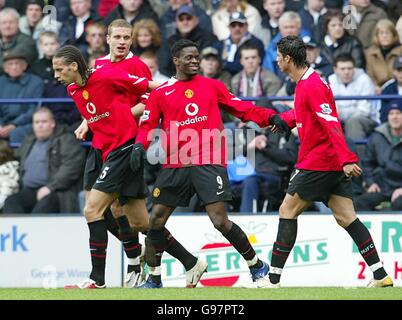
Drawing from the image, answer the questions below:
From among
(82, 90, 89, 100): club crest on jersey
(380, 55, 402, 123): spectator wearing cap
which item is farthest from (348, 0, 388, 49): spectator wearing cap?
(82, 90, 89, 100): club crest on jersey

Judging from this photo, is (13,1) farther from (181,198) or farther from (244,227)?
(181,198)

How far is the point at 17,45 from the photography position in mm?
16234

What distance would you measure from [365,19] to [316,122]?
534 centimetres

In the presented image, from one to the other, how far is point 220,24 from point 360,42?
1.89 m

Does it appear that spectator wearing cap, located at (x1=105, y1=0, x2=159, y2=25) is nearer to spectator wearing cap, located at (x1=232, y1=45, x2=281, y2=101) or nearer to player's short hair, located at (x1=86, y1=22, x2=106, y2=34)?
player's short hair, located at (x1=86, y1=22, x2=106, y2=34)

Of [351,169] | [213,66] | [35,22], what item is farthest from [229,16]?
[351,169]

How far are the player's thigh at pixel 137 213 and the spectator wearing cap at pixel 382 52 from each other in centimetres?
455

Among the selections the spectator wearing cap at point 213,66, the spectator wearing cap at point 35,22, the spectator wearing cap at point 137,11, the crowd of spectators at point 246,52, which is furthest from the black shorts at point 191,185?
the spectator wearing cap at point 35,22

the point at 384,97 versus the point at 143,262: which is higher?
the point at 384,97

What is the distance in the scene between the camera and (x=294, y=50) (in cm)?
1050

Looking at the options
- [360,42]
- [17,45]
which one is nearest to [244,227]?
[360,42]

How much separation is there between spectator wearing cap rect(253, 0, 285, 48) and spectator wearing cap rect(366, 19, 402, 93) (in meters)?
1.23

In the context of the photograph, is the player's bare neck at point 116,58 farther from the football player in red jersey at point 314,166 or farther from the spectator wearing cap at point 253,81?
the spectator wearing cap at point 253,81

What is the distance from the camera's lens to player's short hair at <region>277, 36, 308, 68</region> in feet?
34.4
